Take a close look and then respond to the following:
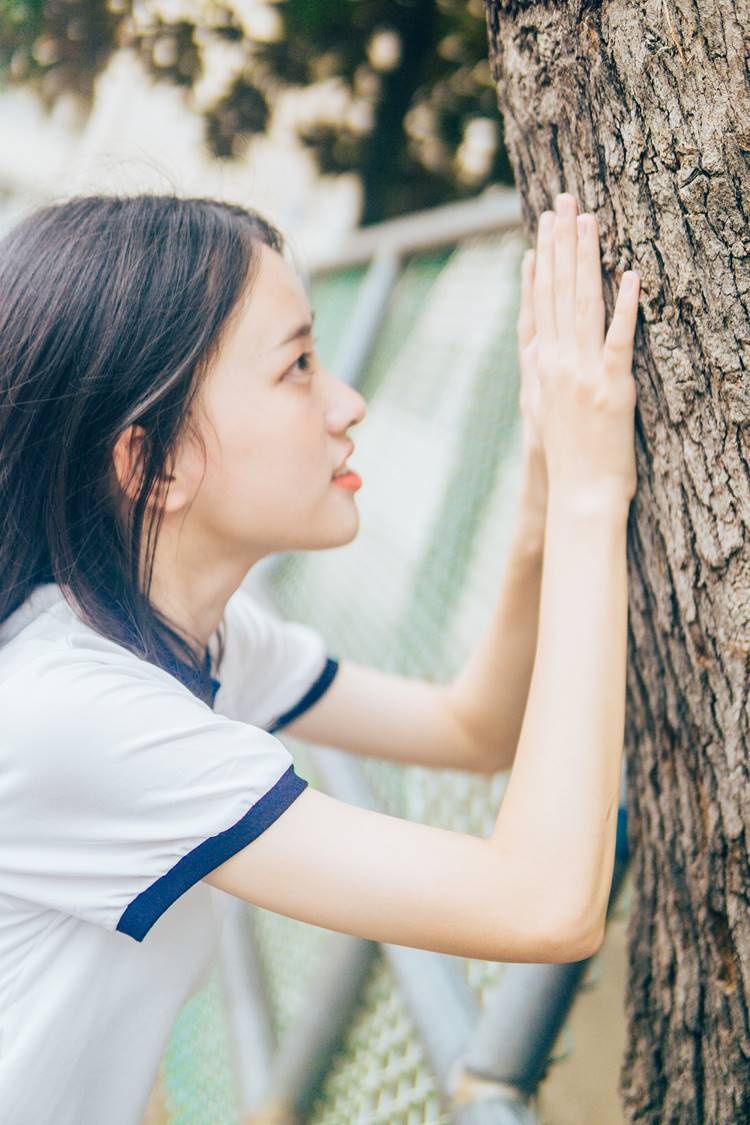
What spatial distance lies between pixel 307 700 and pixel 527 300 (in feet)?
2.61

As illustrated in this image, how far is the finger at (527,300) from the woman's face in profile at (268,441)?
0.27 metres

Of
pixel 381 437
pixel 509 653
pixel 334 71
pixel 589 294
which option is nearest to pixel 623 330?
pixel 589 294

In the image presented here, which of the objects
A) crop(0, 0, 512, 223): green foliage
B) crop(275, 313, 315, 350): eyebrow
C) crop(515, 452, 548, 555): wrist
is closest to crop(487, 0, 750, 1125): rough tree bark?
crop(515, 452, 548, 555): wrist

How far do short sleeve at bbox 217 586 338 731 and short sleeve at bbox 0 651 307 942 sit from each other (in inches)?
23.2

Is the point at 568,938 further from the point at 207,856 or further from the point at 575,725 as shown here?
the point at 207,856

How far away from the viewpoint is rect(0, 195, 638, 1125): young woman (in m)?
1.12

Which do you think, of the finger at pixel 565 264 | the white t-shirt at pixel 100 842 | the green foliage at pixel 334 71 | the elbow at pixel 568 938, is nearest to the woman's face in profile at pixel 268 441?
the white t-shirt at pixel 100 842

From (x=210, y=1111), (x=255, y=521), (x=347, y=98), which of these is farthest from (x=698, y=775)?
(x=347, y=98)

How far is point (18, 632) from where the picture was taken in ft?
4.46

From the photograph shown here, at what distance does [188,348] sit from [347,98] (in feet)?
8.21

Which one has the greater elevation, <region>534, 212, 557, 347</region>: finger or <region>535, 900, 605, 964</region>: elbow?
<region>534, 212, 557, 347</region>: finger

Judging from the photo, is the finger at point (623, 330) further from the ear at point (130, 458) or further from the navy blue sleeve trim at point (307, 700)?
the navy blue sleeve trim at point (307, 700)

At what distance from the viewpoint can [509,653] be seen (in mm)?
1655

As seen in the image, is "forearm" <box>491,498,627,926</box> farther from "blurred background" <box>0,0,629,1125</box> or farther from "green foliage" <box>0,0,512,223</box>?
"green foliage" <box>0,0,512,223</box>
